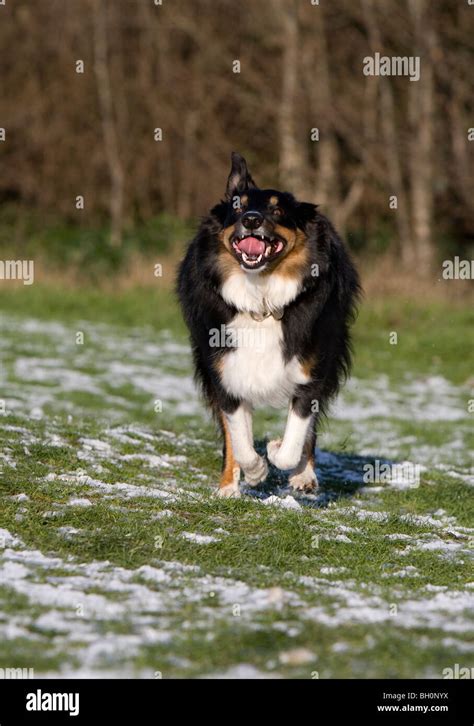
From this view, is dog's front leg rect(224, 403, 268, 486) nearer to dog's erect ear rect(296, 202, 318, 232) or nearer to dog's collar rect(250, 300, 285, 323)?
dog's collar rect(250, 300, 285, 323)

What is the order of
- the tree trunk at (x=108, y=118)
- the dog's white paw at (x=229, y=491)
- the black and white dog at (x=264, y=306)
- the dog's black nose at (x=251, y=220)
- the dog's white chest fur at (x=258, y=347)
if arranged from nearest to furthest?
1. the dog's black nose at (x=251, y=220)
2. the black and white dog at (x=264, y=306)
3. the dog's white chest fur at (x=258, y=347)
4. the dog's white paw at (x=229, y=491)
5. the tree trunk at (x=108, y=118)

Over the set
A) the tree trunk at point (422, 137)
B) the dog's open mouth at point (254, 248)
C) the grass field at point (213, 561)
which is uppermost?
the tree trunk at point (422, 137)

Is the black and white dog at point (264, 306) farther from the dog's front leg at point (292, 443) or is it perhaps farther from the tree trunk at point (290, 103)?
the tree trunk at point (290, 103)

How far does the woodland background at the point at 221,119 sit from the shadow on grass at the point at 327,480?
1326 cm

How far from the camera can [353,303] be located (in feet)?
26.7

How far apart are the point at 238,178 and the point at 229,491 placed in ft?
7.07

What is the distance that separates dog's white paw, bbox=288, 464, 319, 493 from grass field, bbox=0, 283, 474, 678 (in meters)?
0.13

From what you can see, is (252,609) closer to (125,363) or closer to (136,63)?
(125,363)

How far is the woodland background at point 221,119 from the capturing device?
25719 millimetres

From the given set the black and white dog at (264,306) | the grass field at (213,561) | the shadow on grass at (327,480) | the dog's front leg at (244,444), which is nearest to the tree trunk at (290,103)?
the grass field at (213,561)

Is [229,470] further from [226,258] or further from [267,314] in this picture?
[226,258]

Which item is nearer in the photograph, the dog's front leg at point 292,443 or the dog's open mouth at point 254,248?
the dog's open mouth at point 254,248

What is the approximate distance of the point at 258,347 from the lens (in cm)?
700
